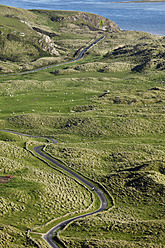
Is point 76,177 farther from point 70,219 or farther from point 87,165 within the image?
point 70,219

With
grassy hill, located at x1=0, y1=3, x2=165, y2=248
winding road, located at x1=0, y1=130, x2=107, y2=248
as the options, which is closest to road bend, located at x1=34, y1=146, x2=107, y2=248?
winding road, located at x1=0, y1=130, x2=107, y2=248

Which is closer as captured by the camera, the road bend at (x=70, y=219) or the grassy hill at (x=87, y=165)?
the road bend at (x=70, y=219)

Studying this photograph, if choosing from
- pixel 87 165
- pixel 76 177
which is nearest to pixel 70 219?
pixel 76 177

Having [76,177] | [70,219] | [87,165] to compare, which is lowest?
[70,219]

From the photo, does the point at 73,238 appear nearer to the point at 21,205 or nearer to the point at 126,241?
the point at 126,241

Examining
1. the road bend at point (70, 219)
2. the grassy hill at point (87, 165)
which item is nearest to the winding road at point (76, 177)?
the road bend at point (70, 219)

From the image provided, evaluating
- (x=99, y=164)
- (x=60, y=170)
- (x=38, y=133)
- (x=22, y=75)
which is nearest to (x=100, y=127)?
(x=38, y=133)

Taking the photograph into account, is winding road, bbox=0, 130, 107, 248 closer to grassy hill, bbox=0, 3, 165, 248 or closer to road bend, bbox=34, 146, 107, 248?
road bend, bbox=34, 146, 107, 248

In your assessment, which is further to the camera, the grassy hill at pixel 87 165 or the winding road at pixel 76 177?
the grassy hill at pixel 87 165

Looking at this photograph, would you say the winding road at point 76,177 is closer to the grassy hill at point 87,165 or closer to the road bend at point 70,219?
the road bend at point 70,219

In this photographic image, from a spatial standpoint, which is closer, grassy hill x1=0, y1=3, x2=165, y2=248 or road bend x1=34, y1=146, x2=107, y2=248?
road bend x1=34, y1=146, x2=107, y2=248

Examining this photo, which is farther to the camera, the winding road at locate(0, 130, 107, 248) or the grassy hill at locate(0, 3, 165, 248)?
the grassy hill at locate(0, 3, 165, 248)
